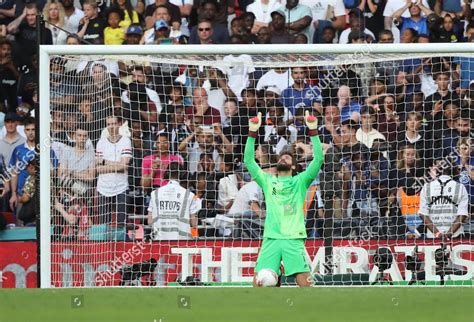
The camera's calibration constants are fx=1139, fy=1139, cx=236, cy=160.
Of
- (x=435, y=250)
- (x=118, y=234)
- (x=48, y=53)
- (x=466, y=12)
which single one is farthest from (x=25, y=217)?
(x=466, y=12)

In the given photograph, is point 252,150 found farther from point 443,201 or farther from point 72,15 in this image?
point 72,15

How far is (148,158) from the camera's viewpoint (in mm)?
12992

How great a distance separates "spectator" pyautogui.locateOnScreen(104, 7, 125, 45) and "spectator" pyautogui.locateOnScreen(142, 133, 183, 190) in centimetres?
304

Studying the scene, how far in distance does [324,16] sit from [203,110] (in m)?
3.19

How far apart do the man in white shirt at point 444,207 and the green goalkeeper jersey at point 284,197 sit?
6.05 ft

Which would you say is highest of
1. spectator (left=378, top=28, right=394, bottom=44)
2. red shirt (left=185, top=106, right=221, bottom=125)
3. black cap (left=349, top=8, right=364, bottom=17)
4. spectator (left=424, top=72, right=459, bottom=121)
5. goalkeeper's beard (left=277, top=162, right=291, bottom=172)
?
black cap (left=349, top=8, right=364, bottom=17)

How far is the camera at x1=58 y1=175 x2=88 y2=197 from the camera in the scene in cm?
1234

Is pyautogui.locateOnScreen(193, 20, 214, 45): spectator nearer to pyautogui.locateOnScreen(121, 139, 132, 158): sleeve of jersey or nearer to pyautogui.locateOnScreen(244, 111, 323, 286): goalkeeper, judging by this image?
pyautogui.locateOnScreen(121, 139, 132, 158): sleeve of jersey

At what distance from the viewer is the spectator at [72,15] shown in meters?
16.0

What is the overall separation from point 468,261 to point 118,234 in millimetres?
3792

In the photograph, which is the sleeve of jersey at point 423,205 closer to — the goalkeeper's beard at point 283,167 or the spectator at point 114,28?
the goalkeeper's beard at point 283,167
